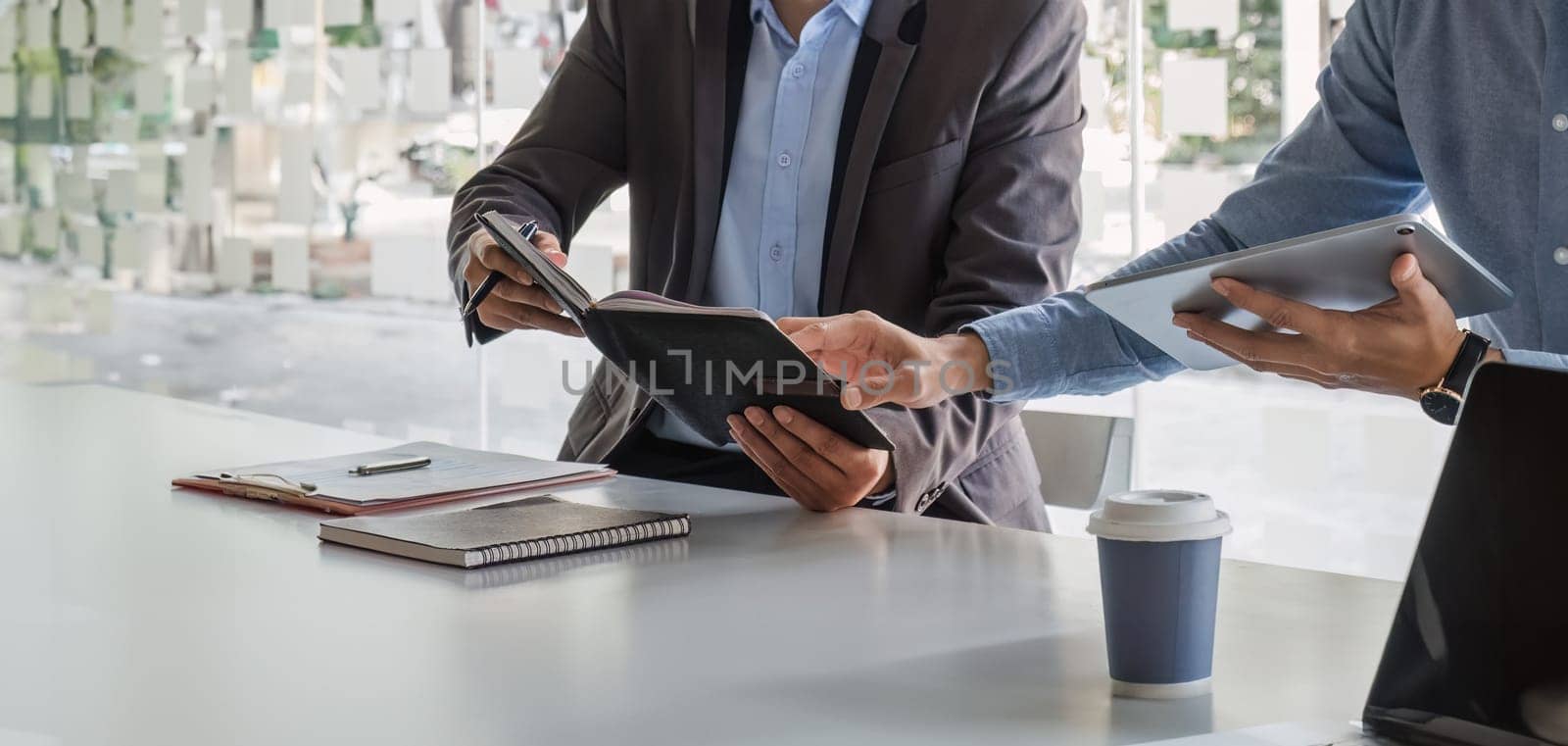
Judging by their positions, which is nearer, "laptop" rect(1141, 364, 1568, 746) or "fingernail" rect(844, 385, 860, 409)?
"laptop" rect(1141, 364, 1568, 746)

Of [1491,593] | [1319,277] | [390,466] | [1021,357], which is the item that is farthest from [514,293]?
[1491,593]

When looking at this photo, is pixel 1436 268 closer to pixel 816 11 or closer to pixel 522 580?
pixel 522 580

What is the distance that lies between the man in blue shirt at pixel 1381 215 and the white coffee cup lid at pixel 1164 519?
40cm

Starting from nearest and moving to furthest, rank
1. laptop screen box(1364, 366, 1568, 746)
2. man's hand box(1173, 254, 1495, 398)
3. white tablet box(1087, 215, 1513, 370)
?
laptop screen box(1364, 366, 1568, 746) → white tablet box(1087, 215, 1513, 370) → man's hand box(1173, 254, 1495, 398)

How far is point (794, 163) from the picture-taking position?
6.51 ft

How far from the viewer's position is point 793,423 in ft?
5.13

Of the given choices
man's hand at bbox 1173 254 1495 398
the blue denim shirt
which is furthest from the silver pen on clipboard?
man's hand at bbox 1173 254 1495 398

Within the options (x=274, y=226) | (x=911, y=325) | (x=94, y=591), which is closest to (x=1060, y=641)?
(x=94, y=591)

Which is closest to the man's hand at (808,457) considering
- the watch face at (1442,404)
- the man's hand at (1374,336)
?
the man's hand at (1374,336)

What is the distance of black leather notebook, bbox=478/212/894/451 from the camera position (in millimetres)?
1438

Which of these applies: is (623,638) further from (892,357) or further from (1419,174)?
(1419,174)

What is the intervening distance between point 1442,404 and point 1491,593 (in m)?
Answer: 0.57

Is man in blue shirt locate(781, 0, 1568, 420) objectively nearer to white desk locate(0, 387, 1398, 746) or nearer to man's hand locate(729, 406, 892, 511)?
man's hand locate(729, 406, 892, 511)

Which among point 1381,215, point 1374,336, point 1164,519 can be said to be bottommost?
point 1164,519
